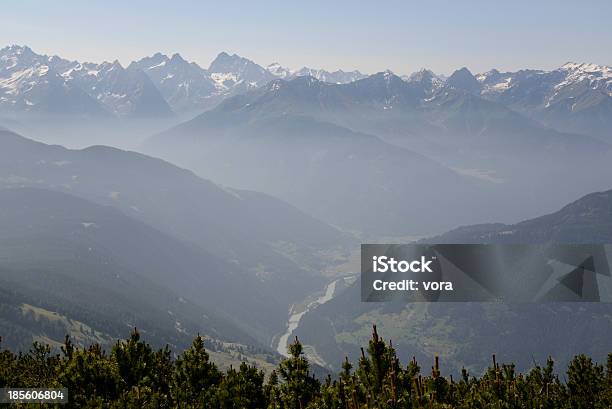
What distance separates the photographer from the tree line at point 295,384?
28.5 meters

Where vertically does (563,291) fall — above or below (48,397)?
above

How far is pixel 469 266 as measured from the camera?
33.0 meters

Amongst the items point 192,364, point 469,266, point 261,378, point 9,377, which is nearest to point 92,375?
point 192,364

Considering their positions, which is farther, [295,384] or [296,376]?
[296,376]

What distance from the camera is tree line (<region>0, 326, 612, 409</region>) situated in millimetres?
28516

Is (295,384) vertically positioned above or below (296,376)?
below

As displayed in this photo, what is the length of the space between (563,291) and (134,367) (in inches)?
1286

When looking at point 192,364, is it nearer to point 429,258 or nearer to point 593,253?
point 429,258

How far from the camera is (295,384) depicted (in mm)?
33531

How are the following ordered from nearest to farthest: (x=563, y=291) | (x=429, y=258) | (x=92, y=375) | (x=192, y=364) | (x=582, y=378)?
(x=429, y=258)
(x=563, y=291)
(x=92, y=375)
(x=192, y=364)
(x=582, y=378)

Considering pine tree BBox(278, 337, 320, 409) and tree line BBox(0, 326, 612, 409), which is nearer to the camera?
tree line BBox(0, 326, 612, 409)

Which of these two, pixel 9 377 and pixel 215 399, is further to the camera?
pixel 9 377

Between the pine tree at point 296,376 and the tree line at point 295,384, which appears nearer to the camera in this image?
the tree line at point 295,384

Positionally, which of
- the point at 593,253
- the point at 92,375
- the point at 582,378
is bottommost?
the point at 582,378
